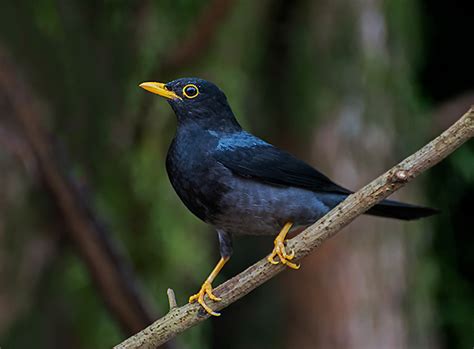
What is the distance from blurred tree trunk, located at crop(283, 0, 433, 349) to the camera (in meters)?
6.03

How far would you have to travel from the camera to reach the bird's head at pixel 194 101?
11.2 feet

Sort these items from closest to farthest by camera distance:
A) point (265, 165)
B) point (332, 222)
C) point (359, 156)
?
point (332, 222) < point (265, 165) < point (359, 156)

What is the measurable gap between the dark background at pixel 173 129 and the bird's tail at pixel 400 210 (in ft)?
7.56

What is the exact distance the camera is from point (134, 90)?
19.3ft

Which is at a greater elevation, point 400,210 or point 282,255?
point 400,210

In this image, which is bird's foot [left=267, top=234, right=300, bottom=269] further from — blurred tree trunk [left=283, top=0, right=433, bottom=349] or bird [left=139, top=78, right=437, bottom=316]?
blurred tree trunk [left=283, top=0, right=433, bottom=349]

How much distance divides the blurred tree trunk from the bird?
2578mm

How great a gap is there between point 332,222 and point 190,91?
3.53 feet

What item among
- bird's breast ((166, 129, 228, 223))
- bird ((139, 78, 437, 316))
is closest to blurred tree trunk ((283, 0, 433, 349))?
bird ((139, 78, 437, 316))

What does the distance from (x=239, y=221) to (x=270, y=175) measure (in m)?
0.28

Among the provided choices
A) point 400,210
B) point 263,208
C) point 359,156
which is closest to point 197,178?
point 263,208

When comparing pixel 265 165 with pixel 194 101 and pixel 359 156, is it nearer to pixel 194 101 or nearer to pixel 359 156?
pixel 194 101

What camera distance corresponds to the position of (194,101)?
3443 mm

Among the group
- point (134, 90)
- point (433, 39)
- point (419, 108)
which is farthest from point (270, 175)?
point (433, 39)
